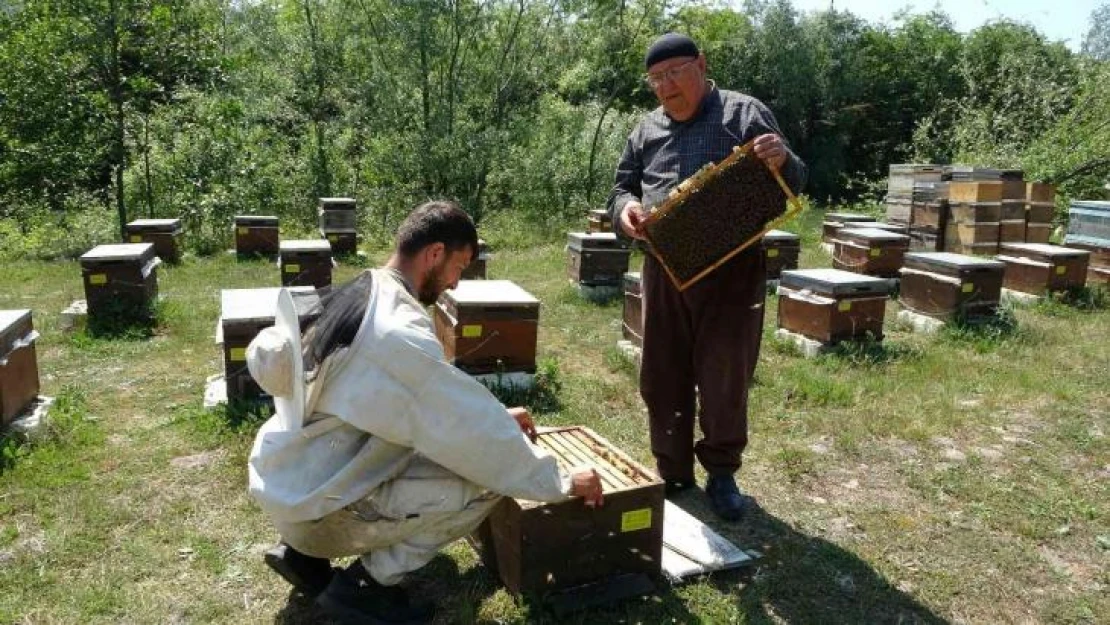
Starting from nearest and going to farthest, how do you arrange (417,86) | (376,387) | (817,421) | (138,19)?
(376,387), (817,421), (138,19), (417,86)

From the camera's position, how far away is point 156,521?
3.62 m

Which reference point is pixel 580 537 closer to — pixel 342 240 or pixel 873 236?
pixel 873 236

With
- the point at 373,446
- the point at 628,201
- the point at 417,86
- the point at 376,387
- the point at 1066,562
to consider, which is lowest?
the point at 1066,562

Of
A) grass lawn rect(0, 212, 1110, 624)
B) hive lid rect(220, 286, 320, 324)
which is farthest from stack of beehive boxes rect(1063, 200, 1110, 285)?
hive lid rect(220, 286, 320, 324)

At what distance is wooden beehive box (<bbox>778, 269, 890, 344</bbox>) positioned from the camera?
6395 millimetres

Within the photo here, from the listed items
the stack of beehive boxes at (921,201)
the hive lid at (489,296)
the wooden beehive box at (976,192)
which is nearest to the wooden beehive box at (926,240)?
the stack of beehive boxes at (921,201)

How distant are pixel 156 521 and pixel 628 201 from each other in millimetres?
2595

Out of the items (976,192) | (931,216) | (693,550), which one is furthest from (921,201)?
(693,550)

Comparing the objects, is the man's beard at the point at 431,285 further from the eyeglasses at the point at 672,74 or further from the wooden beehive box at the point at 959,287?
the wooden beehive box at the point at 959,287

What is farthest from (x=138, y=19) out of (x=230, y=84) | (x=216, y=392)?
(x=216, y=392)

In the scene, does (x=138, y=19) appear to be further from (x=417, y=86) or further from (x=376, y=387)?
(x=376, y=387)

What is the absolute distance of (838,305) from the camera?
21.0 ft

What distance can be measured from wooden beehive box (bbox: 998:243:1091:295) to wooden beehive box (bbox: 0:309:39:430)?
904cm

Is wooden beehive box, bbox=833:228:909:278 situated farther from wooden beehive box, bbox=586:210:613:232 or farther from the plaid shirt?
the plaid shirt
